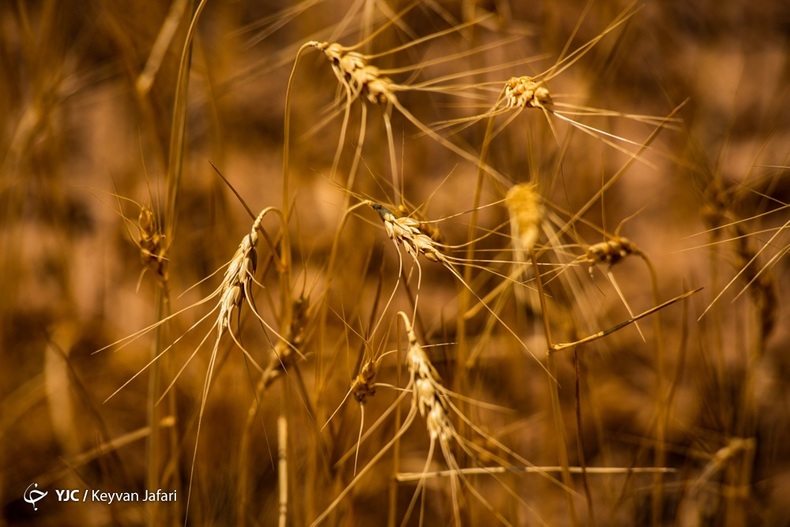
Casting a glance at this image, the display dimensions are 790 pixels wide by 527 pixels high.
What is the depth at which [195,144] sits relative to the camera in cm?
86

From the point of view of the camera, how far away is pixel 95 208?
0.88 m

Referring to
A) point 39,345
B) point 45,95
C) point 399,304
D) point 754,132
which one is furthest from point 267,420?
point 754,132

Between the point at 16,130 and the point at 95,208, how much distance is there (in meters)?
0.18

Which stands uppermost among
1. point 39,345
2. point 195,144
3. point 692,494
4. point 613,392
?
point 195,144

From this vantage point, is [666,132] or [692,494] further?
[666,132]

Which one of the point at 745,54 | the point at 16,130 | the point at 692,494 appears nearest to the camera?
the point at 692,494

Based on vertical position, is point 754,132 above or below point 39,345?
above

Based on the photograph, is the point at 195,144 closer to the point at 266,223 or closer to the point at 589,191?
the point at 266,223

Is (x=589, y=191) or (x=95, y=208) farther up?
(x=95, y=208)

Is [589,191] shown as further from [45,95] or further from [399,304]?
[45,95]

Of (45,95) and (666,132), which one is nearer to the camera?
(45,95)

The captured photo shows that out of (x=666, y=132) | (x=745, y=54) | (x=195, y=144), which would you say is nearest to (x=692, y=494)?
(x=666, y=132)

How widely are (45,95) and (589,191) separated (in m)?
0.64

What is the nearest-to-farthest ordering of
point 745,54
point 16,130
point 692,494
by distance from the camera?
1. point 692,494
2. point 16,130
3. point 745,54
